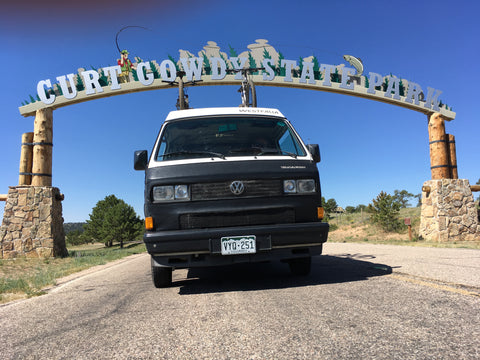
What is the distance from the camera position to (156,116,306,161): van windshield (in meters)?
4.14

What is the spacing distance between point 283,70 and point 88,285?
12488 mm

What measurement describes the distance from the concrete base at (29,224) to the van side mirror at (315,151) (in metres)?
10.9

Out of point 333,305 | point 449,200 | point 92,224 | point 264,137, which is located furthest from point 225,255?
point 92,224

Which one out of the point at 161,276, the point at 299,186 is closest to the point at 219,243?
the point at 161,276

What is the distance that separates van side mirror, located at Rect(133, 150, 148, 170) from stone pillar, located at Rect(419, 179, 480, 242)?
475 inches

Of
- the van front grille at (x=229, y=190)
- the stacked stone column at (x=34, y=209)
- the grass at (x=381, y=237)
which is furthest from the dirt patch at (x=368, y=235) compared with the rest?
the stacked stone column at (x=34, y=209)

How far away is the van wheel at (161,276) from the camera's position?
388 cm

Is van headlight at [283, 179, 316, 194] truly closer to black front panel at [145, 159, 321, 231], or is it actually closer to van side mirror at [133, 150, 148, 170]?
black front panel at [145, 159, 321, 231]

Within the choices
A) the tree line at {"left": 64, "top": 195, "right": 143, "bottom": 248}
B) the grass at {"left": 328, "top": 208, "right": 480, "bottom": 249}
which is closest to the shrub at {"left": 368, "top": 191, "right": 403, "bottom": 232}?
the grass at {"left": 328, "top": 208, "right": 480, "bottom": 249}

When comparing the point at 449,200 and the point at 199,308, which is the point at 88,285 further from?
the point at 449,200

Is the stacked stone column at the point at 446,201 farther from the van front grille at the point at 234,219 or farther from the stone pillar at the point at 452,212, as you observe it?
the van front grille at the point at 234,219

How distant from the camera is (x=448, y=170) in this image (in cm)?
1276

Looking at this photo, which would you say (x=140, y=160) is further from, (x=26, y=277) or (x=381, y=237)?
(x=381, y=237)

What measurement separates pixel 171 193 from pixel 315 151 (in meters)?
2.08
